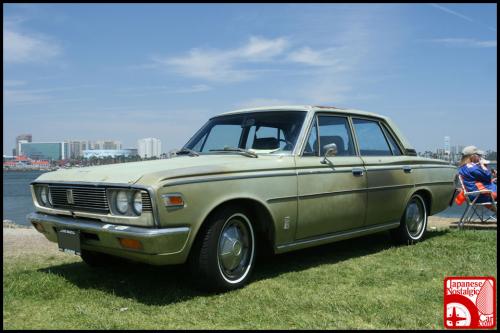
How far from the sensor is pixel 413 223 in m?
6.94

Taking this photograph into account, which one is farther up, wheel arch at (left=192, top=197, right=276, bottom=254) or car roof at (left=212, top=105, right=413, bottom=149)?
car roof at (left=212, top=105, right=413, bottom=149)

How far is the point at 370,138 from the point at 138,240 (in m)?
3.59

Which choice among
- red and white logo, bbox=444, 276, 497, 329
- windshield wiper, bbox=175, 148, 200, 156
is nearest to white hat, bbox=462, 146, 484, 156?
red and white logo, bbox=444, 276, 497, 329

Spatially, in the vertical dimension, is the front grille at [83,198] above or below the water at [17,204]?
above

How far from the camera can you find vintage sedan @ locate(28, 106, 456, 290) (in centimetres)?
402

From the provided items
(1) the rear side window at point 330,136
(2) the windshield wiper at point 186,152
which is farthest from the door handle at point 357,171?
(2) the windshield wiper at point 186,152

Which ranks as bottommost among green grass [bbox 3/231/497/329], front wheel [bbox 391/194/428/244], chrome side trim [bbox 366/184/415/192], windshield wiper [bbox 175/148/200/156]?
green grass [bbox 3/231/497/329]

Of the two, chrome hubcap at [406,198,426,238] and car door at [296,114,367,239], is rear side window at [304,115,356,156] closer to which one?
car door at [296,114,367,239]

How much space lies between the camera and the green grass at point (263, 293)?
367 centimetres

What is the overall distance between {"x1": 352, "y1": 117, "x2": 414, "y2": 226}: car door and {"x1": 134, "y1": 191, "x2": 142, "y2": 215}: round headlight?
2988 millimetres

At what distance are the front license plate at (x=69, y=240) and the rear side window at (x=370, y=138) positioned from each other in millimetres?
Answer: 3454

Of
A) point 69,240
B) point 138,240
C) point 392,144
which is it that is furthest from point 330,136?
point 69,240

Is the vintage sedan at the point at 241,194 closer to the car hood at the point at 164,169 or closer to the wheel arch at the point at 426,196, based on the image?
the car hood at the point at 164,169

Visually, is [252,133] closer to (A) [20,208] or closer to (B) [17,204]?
(A) [20,208]
